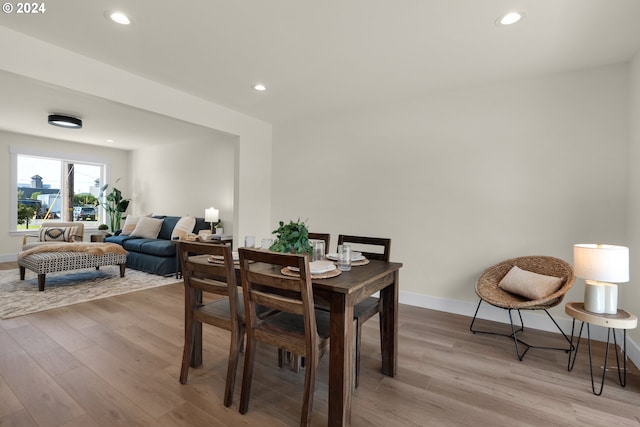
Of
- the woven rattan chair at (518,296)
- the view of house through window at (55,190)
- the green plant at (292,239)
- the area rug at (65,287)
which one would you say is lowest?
the area rug at (65,287)

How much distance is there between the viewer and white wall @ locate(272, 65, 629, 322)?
2.82m

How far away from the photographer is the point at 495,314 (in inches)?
127

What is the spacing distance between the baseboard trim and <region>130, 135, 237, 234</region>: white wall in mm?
3399

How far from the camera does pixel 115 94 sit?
9.77ft

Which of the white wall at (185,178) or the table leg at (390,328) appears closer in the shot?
the table leg at (390,328)

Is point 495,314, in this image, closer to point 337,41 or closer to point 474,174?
point 474,174

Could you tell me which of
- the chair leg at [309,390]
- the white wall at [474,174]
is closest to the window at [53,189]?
the white wall at [474,174]

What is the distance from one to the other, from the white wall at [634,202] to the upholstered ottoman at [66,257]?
19.6 ft

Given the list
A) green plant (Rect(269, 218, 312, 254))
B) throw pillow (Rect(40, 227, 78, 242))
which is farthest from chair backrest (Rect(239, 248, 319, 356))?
throw pillow (Rect(40, 227, 78, 242))

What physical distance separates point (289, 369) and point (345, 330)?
3.10 feet

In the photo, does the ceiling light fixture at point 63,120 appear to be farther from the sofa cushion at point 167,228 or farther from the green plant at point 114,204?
the green plant at point 114,204

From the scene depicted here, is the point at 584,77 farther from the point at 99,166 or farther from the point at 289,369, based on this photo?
the point at 99,166

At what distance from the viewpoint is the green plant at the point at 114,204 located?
6934mm

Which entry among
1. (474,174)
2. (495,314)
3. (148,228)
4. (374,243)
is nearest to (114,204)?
(148,228)
